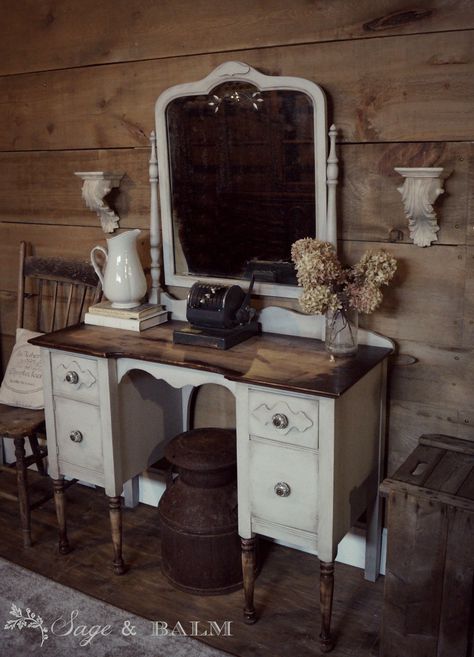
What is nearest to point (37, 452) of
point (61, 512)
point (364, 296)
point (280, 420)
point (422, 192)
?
point (61, 512)

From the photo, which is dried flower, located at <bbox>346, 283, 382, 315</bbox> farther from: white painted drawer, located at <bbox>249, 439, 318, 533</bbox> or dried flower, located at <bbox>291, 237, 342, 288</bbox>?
white painted drawer, located at <bbox>249, 439, 318, 533</bbox>

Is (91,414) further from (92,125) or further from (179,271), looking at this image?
(92,125)

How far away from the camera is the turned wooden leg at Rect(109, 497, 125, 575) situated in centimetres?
241

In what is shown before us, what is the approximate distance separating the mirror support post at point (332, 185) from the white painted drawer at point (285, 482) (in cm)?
69

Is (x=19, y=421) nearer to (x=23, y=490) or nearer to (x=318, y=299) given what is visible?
(x=23, y=490)

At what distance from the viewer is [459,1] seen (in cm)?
198

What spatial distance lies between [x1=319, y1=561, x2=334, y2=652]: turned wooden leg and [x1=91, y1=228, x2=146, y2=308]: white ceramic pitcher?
1112 mm

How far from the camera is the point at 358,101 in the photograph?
2184mm

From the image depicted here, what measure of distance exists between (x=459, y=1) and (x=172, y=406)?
1659mm

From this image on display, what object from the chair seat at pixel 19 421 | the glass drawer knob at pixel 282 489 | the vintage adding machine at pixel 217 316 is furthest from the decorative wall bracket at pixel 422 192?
the chair seat at pixel 19 421

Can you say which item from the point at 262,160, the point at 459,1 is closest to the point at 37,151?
the point at 262,160

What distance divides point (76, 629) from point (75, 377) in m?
0.79

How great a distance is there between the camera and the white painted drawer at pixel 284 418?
6.34ft

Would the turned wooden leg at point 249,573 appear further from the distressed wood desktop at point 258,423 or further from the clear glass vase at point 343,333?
the clear glass vase at point 343,333
